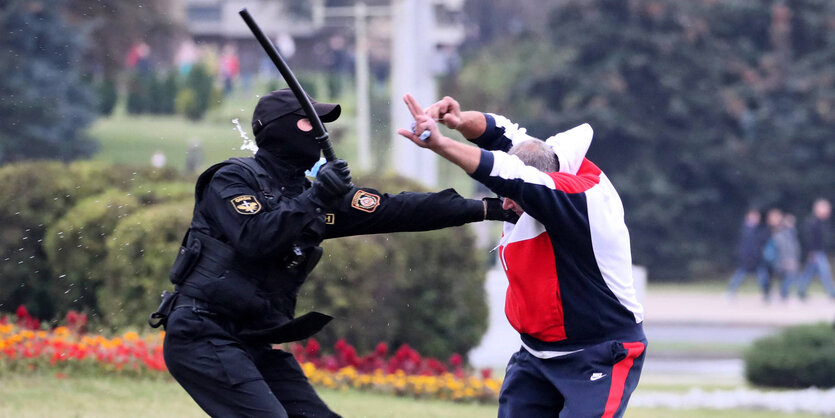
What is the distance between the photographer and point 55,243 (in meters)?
11.2

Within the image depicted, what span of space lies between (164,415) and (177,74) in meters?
27.8

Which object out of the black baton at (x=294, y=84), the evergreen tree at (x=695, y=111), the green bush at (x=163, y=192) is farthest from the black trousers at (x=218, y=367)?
the evergreen tree at (x=695, y=111)

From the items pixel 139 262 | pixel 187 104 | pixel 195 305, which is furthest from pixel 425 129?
pixel 187 104

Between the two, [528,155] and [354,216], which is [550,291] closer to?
[528,155]

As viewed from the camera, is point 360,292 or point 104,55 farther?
point 104,55

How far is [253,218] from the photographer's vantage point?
15.9 ft

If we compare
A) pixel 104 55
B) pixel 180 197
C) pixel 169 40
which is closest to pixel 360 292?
pixel 180 197

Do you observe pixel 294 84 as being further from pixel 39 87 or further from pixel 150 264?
pixel 39 87

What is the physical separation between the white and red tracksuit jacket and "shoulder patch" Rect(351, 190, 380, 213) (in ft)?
2.13

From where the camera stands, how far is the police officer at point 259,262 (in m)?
4.86

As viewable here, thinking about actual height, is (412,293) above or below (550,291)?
below

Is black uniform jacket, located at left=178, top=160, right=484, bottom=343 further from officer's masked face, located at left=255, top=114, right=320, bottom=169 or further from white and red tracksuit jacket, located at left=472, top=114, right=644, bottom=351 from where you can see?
white and red tracksuit jacket, located at left=472, top=114, right=644, bottom=351

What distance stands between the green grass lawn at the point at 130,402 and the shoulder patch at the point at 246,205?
365 cm

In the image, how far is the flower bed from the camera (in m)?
9.31
